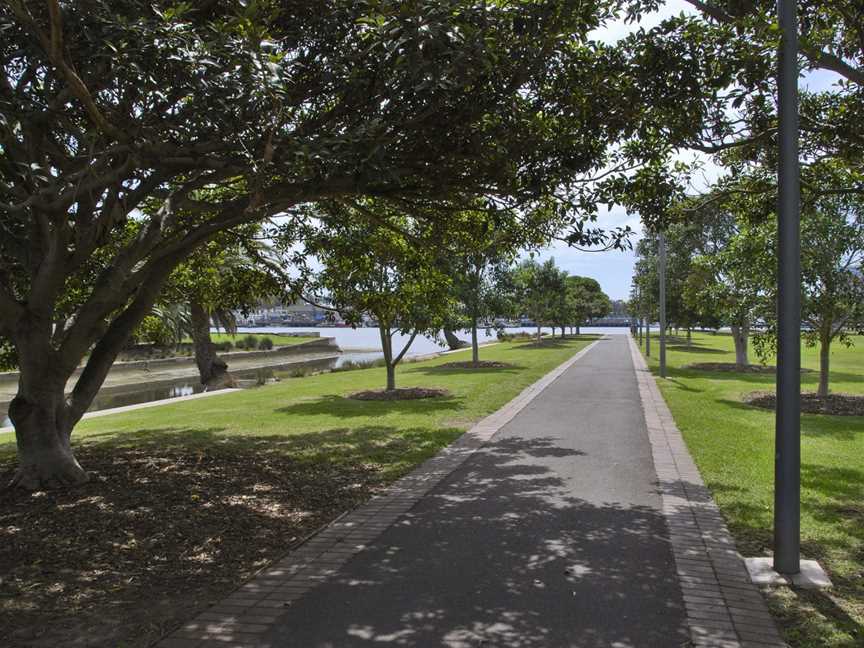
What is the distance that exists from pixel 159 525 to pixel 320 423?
631 cm

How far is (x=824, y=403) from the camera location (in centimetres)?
1395

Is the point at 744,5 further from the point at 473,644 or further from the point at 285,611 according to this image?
the point at 285,611

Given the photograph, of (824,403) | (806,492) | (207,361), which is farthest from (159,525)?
(207,361)

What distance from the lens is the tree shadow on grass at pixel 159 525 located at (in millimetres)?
4207

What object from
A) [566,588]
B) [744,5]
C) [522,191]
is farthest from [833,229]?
[566,588]

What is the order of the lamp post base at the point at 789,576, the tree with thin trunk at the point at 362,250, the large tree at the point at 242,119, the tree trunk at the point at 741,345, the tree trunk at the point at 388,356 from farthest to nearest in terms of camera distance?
the tree trunk at the point at 741,345
the tree trunk at the point at 388,356
the tree with thin trunk at the point at 362,250
the large tree at the point at 242,119
the lamp post base at the point at 789,576

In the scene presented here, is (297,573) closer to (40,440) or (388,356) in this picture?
(40,440)

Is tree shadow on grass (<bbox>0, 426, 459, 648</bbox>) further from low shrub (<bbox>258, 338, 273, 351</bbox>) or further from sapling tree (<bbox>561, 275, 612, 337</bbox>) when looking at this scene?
sapling tree (<bbox>561, 275, 612, 337</bbox>)

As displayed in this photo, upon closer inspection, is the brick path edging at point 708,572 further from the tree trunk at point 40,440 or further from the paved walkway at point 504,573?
the tree trunk at point 40,440

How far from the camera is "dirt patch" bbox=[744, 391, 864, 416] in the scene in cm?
1312

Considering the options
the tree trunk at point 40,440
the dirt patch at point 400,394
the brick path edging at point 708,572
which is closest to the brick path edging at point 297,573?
the brick path edging at point 708,572

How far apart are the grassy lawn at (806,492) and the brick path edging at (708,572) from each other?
117 millimetres

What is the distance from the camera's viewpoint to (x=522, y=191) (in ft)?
22.2

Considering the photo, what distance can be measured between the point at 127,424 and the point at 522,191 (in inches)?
394
